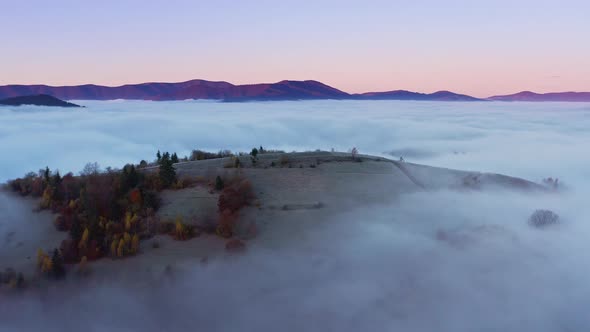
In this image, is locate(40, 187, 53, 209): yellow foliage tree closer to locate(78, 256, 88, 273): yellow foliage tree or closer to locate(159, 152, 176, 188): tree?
locate(159, 152, 176, 188): tree

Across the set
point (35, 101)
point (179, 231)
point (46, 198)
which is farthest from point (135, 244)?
point (35, 101)

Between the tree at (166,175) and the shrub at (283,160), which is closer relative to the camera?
the tree at (166,175)

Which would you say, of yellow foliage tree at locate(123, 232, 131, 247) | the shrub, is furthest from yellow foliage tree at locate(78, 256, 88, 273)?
the shrub

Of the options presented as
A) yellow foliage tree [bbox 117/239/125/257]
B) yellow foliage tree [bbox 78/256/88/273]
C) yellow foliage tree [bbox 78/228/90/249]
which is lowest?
yellow foliage tree [bbox 78/256/88/273]

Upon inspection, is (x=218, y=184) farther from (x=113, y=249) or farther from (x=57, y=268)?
(x=57, y=268)

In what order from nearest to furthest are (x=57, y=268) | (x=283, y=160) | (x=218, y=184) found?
1. (x=57, y=268)
2. (x=218, y=184)
3. (x=283, y=160)

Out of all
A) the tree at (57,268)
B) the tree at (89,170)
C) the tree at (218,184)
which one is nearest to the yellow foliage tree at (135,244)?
the tree at (57,268)

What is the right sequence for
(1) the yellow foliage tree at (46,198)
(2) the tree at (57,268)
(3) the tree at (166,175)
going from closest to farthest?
(2) the tree at (57,268) < (1) the yellow foliage tree at (46,198) < (3) the tree at (166,175)

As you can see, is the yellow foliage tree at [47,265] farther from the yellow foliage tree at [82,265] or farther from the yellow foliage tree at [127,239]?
the yellow foliage tree at [127,239]

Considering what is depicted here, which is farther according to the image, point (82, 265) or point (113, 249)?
point (113, 249)

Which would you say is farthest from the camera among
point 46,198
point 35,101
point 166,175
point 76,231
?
point 35,101

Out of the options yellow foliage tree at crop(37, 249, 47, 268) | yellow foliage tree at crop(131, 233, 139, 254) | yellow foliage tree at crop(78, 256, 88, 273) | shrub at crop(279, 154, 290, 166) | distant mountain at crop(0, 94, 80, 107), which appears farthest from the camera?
distant mountain at crop(0, 94, 80, 107)
